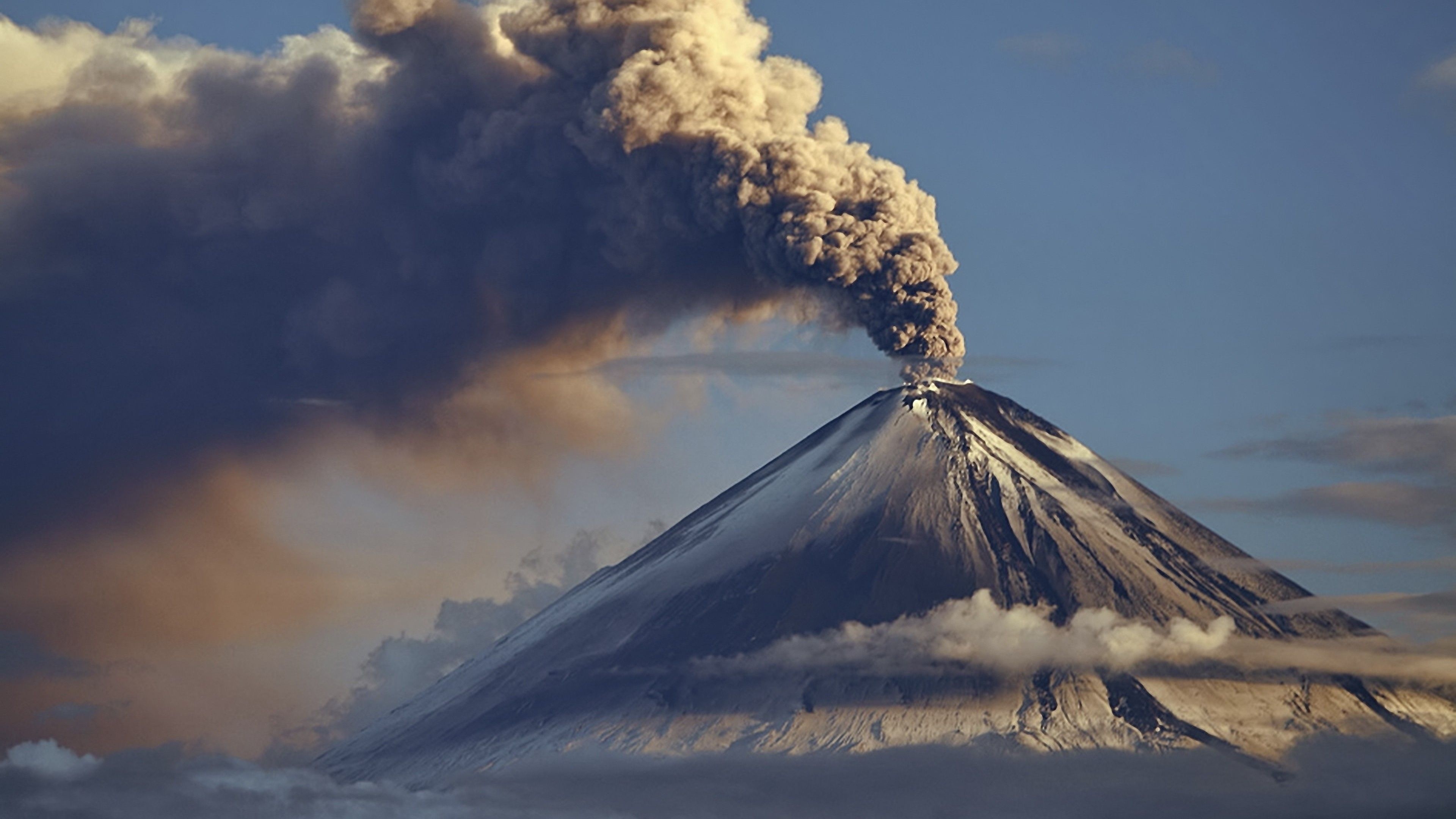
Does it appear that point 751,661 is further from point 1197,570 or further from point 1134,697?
point 1197,570

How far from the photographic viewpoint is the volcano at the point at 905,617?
76.4 m

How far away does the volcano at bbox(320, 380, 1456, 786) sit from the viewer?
7638 cm

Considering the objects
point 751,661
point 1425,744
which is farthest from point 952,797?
point 1425,744

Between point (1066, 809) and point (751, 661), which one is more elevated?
point (751, 661)

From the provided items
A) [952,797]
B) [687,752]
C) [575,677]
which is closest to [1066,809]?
[952,797]

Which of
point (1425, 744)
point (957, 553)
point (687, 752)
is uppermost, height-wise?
point (957, 553)

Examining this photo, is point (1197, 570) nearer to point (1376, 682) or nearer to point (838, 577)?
point (1376, 682)

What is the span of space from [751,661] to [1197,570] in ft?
68.8

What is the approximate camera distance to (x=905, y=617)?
252ft

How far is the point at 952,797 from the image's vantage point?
2977 inches

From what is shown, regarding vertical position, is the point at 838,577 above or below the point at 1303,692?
above

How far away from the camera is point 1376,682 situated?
83.6 m

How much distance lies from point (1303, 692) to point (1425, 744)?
650cm

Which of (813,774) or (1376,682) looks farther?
(1376,682)
